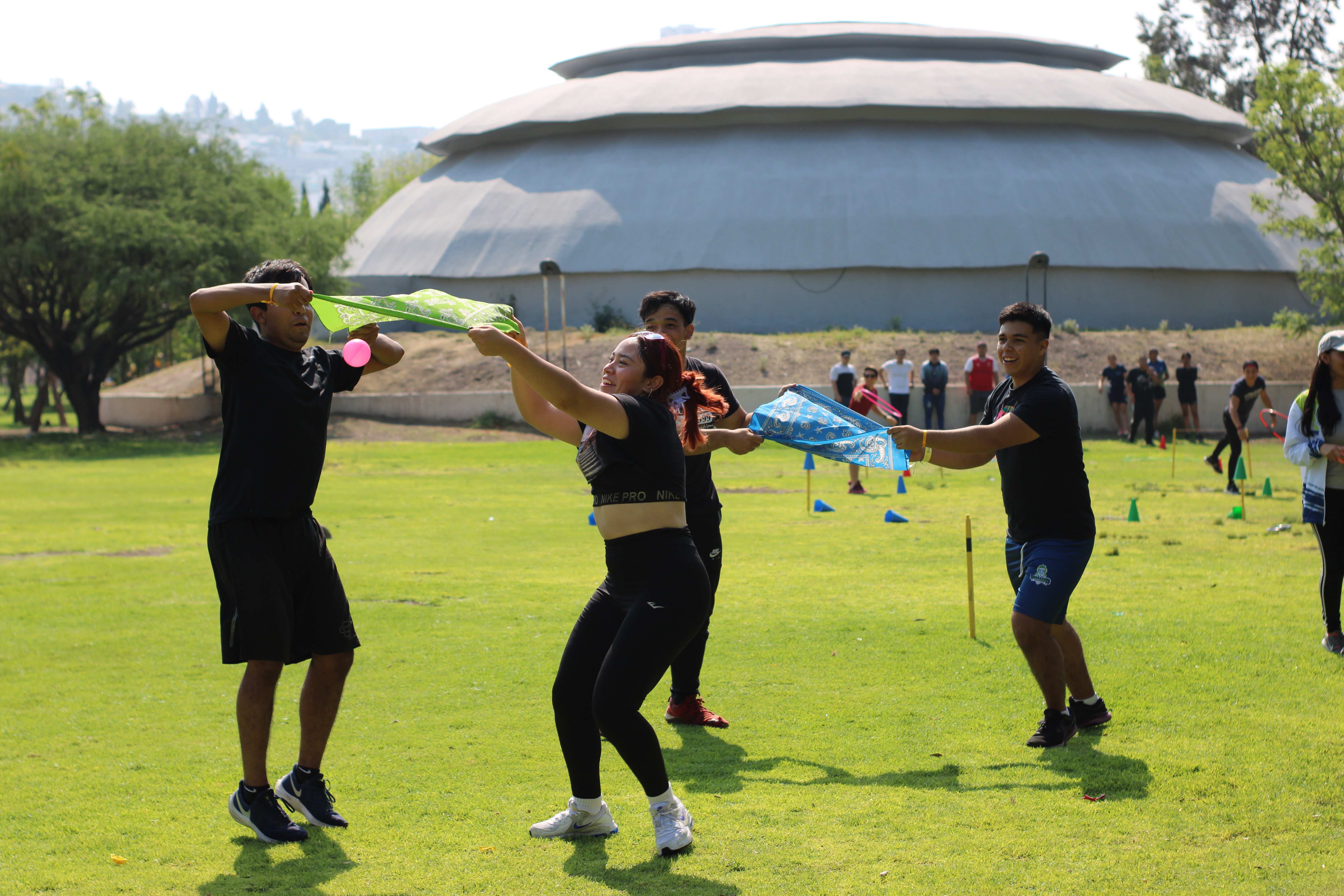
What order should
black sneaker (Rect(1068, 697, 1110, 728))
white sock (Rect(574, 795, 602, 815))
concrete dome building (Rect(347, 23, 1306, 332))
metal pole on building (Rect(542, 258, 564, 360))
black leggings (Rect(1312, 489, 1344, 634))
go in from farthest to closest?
1. concrete dome building (Rect(347, 23, 1306, 332))
2. metal pole on building (Rect(542, 258, 564, 360))
3. black leggings (Rect(1312, 489, 1344, 634))
4. black sneaker (Rect(1068, 697, 1110, 728))
5. white sock (Rect(574, 795, 602, 815))

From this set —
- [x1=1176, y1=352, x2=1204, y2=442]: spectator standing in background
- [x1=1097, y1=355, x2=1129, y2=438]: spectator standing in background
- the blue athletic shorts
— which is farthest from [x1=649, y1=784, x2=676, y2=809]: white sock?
[x1=1176, y1=352, x2=1204, y2=442]: spectator standing in background

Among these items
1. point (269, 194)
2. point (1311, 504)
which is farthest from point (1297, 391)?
point (269, 194)

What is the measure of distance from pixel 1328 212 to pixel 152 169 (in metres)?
32.9

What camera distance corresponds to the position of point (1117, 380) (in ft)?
97.6

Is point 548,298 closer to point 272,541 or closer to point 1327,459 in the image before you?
point 1327,459

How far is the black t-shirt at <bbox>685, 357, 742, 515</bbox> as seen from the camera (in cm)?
641

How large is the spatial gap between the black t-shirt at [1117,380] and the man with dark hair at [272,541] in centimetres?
2771

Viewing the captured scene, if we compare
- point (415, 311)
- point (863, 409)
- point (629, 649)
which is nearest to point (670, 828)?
point (629, 649)

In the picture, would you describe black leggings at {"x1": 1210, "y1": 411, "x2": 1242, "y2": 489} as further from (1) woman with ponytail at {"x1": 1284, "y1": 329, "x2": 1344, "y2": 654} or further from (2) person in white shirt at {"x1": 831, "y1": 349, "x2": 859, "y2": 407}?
(1) woman with ponytail at {"x1": 1284, "y1": 329, "x2": 1344, "y2": 654}

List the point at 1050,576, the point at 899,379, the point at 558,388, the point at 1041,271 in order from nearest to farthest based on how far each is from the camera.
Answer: the point at 558,388 → the point at 1050,576 → the point at 899,379 → the point at 1041,271

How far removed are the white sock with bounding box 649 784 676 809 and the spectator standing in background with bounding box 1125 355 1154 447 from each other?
25.7 metres

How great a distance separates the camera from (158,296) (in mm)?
33000

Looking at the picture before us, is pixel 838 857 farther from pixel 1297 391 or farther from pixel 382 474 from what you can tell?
pixel 1297 391

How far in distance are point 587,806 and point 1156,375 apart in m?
27.3
